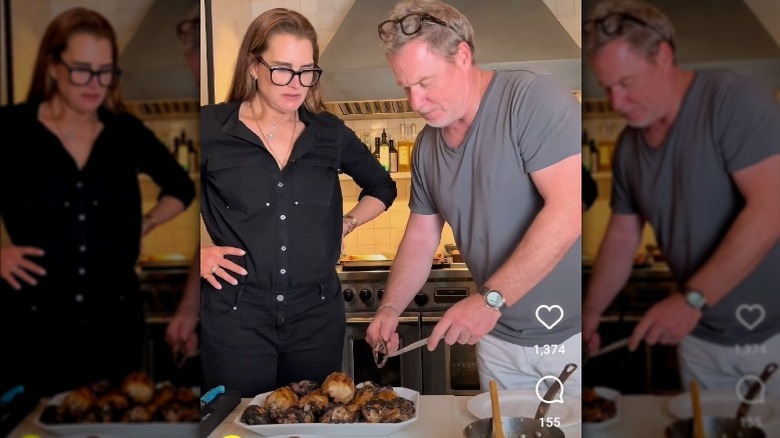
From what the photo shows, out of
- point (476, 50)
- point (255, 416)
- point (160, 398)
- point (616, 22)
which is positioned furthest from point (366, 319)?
point (616, 22)

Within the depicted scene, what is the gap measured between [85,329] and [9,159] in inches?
11.9

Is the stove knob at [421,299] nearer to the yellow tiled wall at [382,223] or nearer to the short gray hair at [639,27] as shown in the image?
the yellow tiled wall at [382,223]

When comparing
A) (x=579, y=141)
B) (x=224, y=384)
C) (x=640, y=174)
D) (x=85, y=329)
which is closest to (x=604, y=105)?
(x=640, y=174)

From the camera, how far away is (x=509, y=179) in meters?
1.59

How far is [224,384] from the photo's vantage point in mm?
1767

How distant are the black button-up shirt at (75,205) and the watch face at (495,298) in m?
0.76

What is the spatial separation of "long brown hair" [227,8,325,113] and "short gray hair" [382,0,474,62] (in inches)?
8.3

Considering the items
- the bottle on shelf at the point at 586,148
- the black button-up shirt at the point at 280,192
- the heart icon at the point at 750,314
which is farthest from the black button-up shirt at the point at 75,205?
the heart icon at the point at 750,314

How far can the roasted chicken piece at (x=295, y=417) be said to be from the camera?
1647 mm

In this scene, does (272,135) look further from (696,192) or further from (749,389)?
(749,389)

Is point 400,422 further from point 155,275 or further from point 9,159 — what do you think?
point 9,159

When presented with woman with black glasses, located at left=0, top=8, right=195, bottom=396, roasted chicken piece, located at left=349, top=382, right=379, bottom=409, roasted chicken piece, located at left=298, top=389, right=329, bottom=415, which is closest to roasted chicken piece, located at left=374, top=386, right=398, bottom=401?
roasted chicken piece, located at left=349, top=382, right=379, bottom=409

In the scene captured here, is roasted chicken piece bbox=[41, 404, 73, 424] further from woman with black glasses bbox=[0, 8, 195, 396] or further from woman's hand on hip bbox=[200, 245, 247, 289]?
woman's hand on hip bbox=[200, 245, 247, 289]

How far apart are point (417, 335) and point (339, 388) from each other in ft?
0.71
